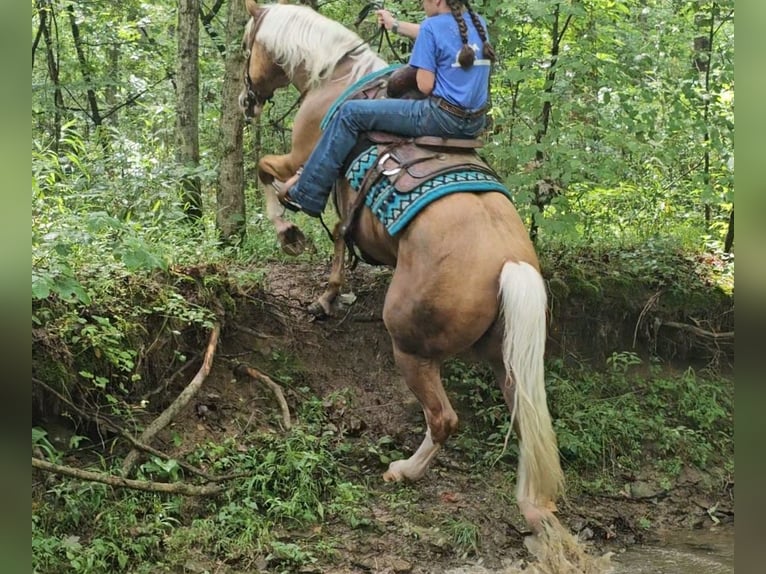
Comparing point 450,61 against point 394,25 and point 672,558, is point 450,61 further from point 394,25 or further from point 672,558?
point 672,558

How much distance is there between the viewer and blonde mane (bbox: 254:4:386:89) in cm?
544

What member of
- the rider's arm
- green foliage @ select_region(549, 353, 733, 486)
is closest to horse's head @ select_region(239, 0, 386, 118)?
the rider's arm

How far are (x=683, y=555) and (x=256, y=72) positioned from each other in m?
4.74

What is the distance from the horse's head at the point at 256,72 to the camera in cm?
581

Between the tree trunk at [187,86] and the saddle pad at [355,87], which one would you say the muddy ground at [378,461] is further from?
the tree trunk at [187,86]

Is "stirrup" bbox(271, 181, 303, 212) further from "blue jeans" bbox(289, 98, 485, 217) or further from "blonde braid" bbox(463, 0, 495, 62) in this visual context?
"blonde braid" bbox(463, 0, 495, 62)

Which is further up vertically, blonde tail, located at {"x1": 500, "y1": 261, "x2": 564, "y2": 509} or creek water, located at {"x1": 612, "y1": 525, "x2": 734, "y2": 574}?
blonde tail, located at {"x1": 500, "y1": 261, "x2": 564, "y2": 509}

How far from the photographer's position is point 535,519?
13.0 feet

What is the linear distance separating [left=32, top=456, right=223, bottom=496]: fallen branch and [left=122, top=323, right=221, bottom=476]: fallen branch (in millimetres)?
205

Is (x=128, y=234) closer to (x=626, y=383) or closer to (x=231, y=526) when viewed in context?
(x=231, y=526)

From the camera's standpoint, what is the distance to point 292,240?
5.68 m

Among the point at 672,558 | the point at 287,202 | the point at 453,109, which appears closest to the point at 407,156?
the point at 453,109

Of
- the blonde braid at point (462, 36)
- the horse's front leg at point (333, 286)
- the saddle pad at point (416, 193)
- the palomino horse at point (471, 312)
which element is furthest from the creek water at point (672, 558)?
the blonde braid at point (462, 36)

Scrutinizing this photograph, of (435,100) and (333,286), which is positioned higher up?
(435,100)
